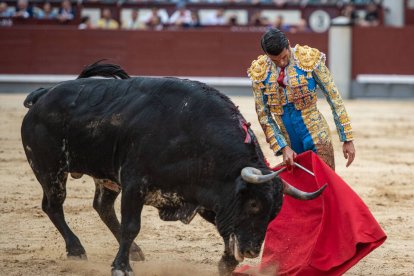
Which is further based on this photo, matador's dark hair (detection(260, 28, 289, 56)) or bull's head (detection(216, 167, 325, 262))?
matador's dark hair (detection(260, 28, 289, 56))

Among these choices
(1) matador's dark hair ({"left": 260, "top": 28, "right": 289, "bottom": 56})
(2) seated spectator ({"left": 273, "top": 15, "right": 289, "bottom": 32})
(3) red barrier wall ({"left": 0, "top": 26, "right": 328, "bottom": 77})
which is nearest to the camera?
(1) matador's dark hair ({"left": 260, "top": 28, "right": 289, "bottom": 56})

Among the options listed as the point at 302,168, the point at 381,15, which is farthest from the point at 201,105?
the point at 381,15

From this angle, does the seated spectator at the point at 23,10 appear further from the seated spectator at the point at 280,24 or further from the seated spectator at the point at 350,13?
the seated spectator at the point at 350,13

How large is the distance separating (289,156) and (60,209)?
1232 mm

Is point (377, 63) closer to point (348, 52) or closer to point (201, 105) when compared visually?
point (348, 52)

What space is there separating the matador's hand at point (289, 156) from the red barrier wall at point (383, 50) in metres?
10.6

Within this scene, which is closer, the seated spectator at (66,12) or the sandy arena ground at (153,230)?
the sandy arena ground at (153,230)

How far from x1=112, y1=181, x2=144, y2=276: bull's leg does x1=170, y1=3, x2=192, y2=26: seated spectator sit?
10986mm

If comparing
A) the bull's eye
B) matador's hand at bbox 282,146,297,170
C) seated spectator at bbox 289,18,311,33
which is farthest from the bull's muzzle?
seated spectator at bbox 289,18,311,33

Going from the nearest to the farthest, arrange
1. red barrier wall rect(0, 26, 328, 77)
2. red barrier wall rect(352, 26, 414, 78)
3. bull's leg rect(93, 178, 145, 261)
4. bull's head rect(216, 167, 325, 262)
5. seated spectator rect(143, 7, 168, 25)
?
bull's head rect(216, 167, 325, 262) < bull's leg rect(93, 178, 145, 261) < red barrier wall rect(352, 26, 414, 78) < red barrier wall rect(0, 26, 328, 77) < seated spectator rect(143, 7, 168, 25)

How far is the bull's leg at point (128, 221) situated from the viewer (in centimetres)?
420

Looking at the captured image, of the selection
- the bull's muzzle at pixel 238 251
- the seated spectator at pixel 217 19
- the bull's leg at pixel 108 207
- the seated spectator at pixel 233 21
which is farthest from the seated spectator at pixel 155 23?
the bull's muzzle at pixel 238 251

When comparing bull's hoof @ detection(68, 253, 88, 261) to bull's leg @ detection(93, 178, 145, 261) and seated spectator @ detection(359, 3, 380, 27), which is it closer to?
bull's leg @ detection(93, 178, 145, 261)

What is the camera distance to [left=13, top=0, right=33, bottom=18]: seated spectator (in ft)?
49.4
